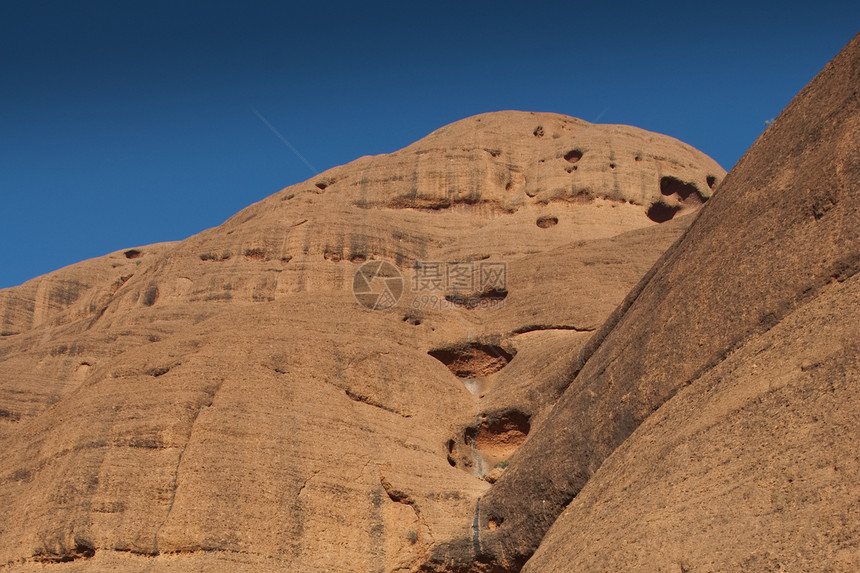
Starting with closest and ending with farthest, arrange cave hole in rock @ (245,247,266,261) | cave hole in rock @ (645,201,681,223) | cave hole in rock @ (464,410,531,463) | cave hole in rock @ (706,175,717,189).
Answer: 1. cave hole in rock @ (464,410,531,463)
2. cave hole in rock @ (245,247,266,261)
3. cave hole in rock @ (645,201,681,223)
4. cave hole in rock @ (706,175,717,189)

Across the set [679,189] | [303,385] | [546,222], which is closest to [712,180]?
[679,189]

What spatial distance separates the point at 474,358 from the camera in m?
29.8

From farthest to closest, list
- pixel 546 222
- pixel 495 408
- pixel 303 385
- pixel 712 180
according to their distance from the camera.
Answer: pixel 712 180
pixel 546 222
pixel 495 408
pixel 303 385

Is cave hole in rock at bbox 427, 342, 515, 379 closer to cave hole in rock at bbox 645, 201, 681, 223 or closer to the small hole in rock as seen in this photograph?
the small hole in rock

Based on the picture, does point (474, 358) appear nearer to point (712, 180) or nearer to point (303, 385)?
point (303, 385)

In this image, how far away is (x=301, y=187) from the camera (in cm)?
4766

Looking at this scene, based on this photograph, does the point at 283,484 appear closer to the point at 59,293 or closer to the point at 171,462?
the point at 171,462

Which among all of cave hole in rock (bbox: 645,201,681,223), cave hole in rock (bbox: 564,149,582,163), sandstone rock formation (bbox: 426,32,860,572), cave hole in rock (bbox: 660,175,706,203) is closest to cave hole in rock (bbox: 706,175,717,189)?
cave hole in rock (bbox: 660,175,706,203)

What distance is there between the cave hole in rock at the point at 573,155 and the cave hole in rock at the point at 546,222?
5.84 meters

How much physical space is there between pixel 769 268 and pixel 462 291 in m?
18.8

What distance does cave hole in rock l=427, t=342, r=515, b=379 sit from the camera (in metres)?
29.4

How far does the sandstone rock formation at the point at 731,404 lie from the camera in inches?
449

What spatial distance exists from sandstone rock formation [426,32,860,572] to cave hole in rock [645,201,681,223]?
28.6 m

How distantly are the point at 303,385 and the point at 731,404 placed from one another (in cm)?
1300
